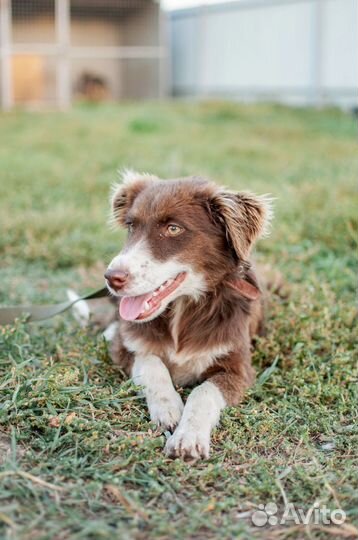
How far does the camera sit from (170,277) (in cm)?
350

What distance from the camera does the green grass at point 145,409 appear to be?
2602 mm

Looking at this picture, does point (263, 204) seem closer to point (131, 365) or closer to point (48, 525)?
point (131, 365)

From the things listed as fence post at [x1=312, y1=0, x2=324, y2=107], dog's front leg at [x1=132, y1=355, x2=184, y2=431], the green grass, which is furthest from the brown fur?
fence post at [x1=312, y1=0, x2=324, y2=107]

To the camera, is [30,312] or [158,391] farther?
[30,312]

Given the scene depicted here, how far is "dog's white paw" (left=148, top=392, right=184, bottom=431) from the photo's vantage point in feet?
10.7

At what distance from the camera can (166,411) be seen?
332cm

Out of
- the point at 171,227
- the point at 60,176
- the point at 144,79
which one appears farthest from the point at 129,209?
the point at 144,79

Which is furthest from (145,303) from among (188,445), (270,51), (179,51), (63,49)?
(179,51)

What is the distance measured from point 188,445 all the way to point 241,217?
1.16 meters

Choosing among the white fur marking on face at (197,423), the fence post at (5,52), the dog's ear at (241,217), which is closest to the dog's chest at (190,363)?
the white fur marking on face at (197,423)

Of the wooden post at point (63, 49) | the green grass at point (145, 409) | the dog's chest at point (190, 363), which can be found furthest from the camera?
the wooden post at point (63, 49)

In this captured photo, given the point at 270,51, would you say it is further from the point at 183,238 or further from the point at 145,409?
the point at 145,409

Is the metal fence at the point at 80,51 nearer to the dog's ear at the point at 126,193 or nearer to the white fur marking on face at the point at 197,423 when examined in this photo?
the dog's ear at the point at 126,193

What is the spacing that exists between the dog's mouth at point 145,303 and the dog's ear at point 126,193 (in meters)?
0.57
